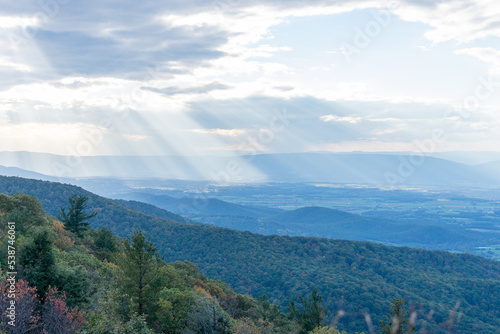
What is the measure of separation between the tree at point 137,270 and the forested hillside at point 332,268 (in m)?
40.1

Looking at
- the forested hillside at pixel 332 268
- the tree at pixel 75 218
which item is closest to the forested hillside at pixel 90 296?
the tree at pixel 75 218

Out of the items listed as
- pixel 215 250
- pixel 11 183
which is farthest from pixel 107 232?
pixel 11 183

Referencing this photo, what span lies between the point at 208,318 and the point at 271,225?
151051 millimetres

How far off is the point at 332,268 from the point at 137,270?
195 ft

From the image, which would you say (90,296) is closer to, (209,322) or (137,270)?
(137,270)

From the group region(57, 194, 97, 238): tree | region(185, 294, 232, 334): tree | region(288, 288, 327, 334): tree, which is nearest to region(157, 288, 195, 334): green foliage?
region(185, 294, 232, 334): tree

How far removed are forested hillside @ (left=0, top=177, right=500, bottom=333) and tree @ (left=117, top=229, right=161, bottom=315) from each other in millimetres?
40136

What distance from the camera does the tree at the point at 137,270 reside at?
62.8 feet

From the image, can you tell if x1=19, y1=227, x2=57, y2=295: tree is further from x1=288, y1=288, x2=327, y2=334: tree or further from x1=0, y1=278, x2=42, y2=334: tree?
x1=288, y1=288, x2=327, y2=334: tree

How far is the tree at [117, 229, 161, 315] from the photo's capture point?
62.8 feet

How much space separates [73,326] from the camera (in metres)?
11.1

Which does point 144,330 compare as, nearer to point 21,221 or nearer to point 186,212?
point 21,221

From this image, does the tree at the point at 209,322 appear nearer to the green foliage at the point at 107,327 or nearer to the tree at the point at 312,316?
the green foliage at the point at 107,327

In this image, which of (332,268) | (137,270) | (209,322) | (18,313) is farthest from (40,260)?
(332,268)
